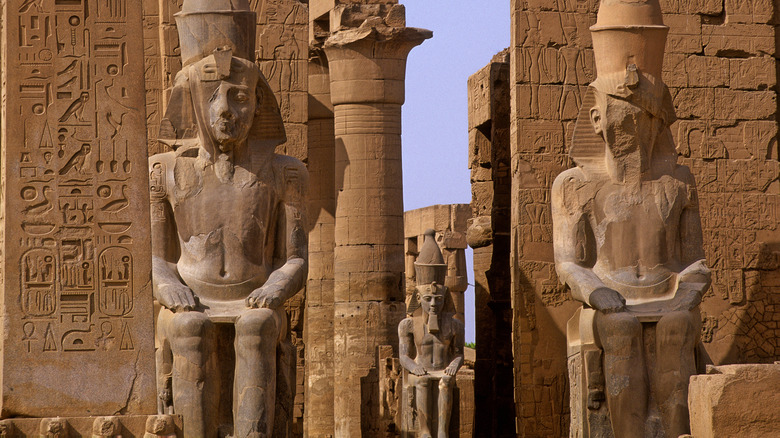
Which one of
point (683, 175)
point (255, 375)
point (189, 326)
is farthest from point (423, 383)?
point (189, 326)

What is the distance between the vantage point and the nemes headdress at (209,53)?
9023 millimetres

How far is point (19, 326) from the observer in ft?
21.5

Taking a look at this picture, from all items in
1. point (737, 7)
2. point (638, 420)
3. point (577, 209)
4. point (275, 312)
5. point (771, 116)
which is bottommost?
point (638, 420)

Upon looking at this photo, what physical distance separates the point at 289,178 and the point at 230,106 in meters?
0.55

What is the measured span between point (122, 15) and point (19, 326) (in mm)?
1438

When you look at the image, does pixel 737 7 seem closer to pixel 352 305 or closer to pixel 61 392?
pixel 352 305

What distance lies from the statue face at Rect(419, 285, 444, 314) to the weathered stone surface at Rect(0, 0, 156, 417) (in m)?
6.15

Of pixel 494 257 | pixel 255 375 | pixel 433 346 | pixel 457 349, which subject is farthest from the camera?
pixel 494 257

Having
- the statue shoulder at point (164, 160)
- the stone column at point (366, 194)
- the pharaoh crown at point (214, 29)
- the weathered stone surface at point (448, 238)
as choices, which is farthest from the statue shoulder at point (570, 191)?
the weathered stone surface at point (448, 238)

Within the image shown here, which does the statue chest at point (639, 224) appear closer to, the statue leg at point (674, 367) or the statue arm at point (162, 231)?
the statue leg at point (674, 367)

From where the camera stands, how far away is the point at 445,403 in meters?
12.5

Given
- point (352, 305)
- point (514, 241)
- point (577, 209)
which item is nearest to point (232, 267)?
point (577, 209)

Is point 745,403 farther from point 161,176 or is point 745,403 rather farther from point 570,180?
point 161,176

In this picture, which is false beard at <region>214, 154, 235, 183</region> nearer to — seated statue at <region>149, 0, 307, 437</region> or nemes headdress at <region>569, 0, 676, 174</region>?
seated statue at <region>149, 0, 307, 437</region>
